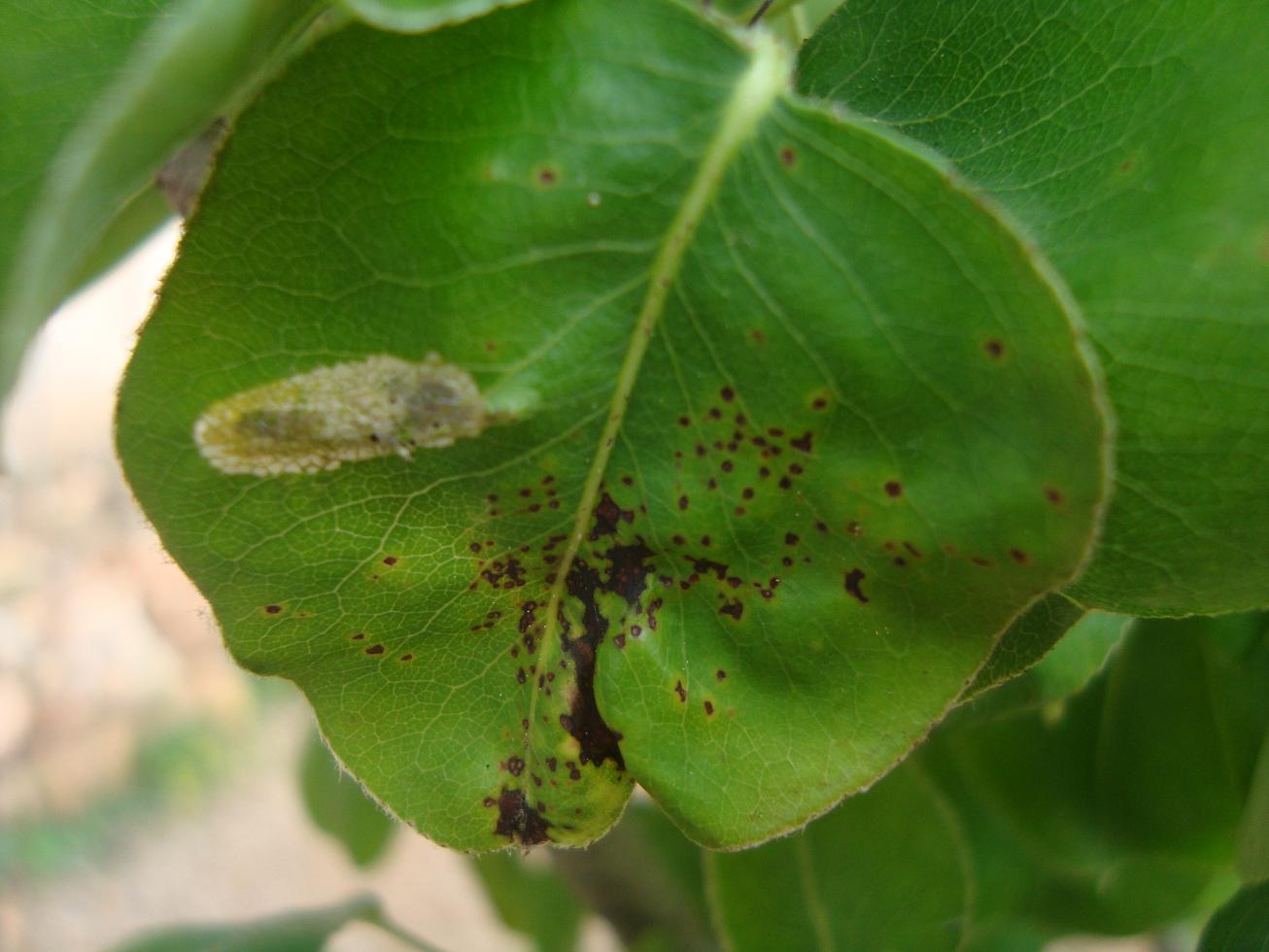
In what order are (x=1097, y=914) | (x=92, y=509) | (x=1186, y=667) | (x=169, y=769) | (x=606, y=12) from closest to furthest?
(x=606, y=12)
(x=1186, y=667)
(x=1097, y=914)
(x=169, y=769)
(x=92, y=509)

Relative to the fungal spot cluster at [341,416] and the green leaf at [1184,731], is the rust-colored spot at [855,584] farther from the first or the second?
the green leaf at [1184,731]

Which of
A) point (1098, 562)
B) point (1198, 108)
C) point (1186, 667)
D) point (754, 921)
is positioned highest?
point (1198, 108)

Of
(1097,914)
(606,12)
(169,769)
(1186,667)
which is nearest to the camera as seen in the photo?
(606,12)

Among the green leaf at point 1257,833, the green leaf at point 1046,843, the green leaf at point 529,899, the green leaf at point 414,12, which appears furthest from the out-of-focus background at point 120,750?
the green leaf at point 414,12

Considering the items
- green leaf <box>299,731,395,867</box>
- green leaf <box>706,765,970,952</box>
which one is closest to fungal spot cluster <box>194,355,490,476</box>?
green leaf <box>706,765,970,952</box>

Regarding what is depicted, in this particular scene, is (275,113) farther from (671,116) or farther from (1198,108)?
(1198,108)

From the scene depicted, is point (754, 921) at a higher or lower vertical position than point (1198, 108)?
lower

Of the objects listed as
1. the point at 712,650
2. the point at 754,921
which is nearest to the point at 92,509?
the point at 754,921

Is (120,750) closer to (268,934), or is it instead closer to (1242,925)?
(268,934)
